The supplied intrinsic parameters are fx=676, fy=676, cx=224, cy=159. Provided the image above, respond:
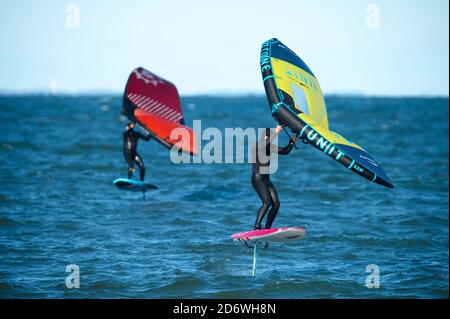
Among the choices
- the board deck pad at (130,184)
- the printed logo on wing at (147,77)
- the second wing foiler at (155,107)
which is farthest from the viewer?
the printed logo on wing at (147,77)

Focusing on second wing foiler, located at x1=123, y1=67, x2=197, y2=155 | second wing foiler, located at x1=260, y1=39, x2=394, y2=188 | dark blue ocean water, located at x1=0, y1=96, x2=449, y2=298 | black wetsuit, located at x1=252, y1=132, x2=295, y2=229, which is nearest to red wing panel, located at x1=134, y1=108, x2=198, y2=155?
second wing foiler, located at x1=123, y1=67, x2=197, y2=155

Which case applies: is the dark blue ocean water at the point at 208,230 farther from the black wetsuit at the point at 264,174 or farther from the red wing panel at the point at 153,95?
the red wing panel at the point at 153,95

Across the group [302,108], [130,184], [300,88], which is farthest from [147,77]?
[302,108]

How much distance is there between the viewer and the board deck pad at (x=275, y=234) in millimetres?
13008

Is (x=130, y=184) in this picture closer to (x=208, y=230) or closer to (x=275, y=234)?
(x=208, y=230)

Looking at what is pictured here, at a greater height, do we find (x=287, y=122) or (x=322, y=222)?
(x=287, y=122)

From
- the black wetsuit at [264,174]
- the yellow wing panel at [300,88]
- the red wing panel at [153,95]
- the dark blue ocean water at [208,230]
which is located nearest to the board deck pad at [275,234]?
the black wetsuit at [264,174]

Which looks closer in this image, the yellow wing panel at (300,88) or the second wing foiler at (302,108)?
the second wing foiler at (302,108)

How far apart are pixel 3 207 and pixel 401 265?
12.2 m

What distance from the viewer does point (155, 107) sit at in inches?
844

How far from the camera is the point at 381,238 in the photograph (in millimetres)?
18625

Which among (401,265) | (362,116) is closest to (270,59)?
(401,265)

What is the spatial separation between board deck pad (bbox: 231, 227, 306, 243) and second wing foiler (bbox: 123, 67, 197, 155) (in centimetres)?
757
